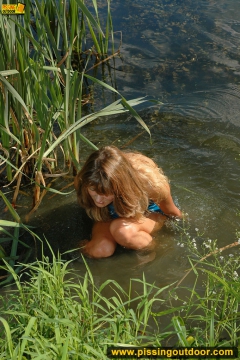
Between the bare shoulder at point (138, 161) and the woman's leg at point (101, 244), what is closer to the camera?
the woman's leg at point (101, 244)

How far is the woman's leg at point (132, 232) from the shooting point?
2.73 m

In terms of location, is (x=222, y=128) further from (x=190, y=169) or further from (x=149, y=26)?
(x=149, y=26)

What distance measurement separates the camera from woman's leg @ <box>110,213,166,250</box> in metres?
2.73

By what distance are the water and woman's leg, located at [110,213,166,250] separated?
0.22ft

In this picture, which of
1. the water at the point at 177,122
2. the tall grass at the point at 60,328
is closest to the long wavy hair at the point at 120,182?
the water at the point at 177,122

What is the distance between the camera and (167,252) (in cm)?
277

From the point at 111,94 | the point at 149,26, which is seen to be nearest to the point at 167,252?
the point at 111,94

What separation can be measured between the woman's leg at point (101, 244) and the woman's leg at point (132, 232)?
45mm

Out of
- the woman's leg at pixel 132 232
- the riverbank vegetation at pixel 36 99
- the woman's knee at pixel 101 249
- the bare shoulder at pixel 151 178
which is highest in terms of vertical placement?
the riverbank vegetation at pixel 36 99

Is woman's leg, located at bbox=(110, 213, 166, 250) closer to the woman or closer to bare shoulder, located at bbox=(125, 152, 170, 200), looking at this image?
the woman

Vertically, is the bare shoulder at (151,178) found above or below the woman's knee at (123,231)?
above

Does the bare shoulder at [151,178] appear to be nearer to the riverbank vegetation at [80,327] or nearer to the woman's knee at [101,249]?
the woman's knee at [101,249]

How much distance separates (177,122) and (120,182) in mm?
1528

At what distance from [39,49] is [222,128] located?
1.82m
